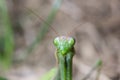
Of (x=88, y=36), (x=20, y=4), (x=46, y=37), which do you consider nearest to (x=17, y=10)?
(x=20, y=4)

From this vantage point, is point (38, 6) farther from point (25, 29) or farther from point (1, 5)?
point (1, 5)

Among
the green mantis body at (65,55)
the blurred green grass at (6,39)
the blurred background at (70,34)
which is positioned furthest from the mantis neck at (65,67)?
the blurred background at (70,34)

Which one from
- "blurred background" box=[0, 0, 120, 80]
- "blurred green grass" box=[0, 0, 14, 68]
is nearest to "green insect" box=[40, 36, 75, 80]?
"blurred green grass" box=[0, 0, 14, 68]

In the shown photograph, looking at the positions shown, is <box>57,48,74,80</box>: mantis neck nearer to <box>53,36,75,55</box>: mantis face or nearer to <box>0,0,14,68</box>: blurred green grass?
<box>53,36,75,55</box>: mantis face

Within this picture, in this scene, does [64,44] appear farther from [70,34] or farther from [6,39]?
[70,34]

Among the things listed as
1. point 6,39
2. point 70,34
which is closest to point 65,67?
point 6,39
